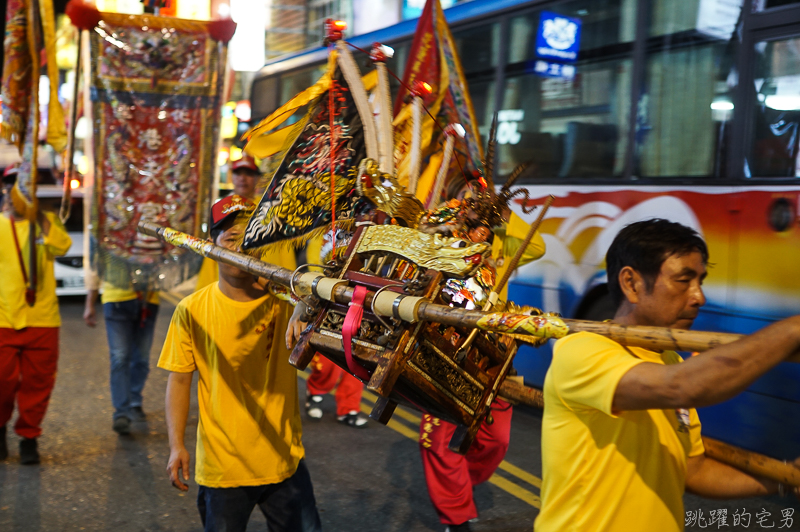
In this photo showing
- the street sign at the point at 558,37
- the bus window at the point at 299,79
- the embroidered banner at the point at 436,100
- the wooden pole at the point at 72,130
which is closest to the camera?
the embroidered banner at the point at 436,100

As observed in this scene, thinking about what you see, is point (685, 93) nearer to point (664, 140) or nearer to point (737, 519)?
point (664, 140)

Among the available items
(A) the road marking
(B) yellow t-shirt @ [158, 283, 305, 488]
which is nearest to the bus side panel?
(A) the road marking

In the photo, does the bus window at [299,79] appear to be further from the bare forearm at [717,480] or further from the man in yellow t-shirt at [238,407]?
the bare forearm at [717,480]

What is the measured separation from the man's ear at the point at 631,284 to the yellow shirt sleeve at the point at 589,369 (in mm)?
184

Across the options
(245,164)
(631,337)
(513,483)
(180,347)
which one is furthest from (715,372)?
(245,164)

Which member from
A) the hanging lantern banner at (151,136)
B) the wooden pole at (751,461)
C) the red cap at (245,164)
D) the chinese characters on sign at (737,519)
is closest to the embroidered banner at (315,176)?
the wooden pole at (751,461)

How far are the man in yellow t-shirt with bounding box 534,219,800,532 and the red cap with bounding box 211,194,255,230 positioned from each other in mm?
1648

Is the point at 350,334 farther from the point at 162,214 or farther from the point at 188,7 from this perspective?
the point at 188,7

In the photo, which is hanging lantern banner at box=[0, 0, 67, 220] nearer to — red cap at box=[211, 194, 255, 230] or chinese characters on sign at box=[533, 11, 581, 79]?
red cap at box=[211, 194, 255, 230]

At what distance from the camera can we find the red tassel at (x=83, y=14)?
15.7ft

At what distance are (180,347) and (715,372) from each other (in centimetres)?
204

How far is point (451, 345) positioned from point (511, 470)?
10.5 feet

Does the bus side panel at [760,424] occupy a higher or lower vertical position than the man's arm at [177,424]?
lower

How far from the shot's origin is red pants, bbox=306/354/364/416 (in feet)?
19.8
